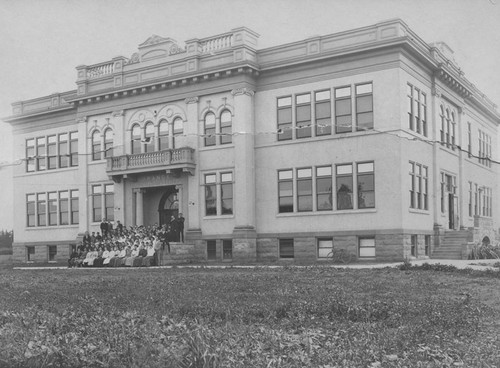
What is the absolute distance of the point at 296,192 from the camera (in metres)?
31.7

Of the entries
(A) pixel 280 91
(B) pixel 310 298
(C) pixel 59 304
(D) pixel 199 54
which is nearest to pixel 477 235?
(A) pixel 280 91

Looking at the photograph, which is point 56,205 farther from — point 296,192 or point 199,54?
point 296,192

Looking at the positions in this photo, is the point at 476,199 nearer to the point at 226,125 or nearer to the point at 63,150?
the point at 226,125

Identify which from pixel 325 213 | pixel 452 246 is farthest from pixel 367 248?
pixel 452 246

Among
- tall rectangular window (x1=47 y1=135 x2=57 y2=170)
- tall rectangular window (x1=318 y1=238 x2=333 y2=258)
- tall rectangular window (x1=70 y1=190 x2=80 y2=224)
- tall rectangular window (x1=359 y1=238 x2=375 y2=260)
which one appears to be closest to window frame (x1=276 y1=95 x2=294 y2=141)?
tall rectangular window (x1=318 y1=238 x2=333 y2=258)

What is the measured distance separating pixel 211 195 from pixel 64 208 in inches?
479

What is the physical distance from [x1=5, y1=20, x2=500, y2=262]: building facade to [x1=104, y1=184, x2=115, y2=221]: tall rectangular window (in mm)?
86

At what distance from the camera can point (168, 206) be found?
1447 inches

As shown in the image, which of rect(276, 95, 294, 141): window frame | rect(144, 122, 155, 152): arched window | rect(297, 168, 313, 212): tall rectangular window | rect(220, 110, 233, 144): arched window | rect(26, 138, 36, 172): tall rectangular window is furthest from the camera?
rect(26, 138, 36, 172): tall rectangular window

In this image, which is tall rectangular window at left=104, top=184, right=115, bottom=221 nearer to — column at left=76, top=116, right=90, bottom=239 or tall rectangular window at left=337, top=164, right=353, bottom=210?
column at left=76, top=116, right=90, bottom=239

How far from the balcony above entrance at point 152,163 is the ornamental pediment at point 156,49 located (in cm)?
571

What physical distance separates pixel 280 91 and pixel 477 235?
41.8 feet

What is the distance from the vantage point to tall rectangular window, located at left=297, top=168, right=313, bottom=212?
31406 millimetres

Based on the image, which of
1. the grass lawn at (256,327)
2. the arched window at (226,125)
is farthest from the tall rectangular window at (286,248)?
the grass lawn at (256,327)
